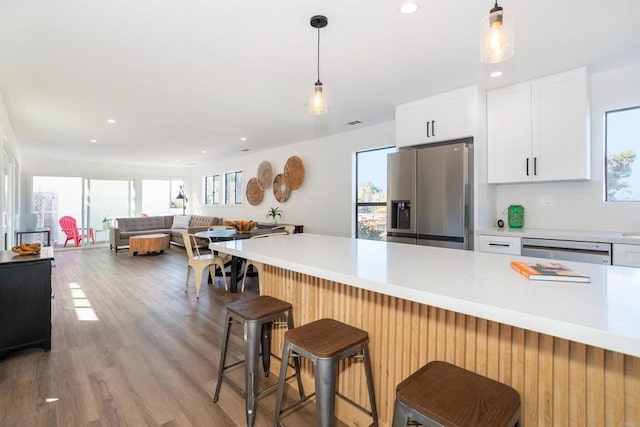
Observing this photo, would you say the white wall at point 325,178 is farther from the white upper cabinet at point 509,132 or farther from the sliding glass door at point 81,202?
the sliding glass door at point 81,202

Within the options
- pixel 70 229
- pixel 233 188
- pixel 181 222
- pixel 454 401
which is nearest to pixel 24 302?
pixel 454 401

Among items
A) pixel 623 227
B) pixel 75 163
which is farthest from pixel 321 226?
pixel 75 163

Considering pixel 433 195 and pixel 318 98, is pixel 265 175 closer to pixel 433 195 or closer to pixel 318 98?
pixel 433 195

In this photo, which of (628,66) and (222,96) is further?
(222,96)

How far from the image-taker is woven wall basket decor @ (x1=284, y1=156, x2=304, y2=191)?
622 centimetres

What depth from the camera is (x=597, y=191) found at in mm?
3020

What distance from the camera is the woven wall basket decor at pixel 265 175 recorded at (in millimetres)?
7078

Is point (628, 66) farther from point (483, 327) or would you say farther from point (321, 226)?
point (321, 226)

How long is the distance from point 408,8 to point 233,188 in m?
7.35

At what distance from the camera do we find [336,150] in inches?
220

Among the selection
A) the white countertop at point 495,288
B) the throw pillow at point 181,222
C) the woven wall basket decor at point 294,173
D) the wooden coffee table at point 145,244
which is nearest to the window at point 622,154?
the white countertop at point 495,288

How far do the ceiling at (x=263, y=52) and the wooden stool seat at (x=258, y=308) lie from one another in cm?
188

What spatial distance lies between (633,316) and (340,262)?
99 cm

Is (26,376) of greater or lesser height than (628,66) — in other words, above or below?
below
